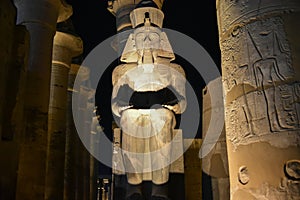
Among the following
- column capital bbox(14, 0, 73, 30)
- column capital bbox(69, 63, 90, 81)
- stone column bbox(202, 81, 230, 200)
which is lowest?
stone column bbox(202, 81, 230, 200)

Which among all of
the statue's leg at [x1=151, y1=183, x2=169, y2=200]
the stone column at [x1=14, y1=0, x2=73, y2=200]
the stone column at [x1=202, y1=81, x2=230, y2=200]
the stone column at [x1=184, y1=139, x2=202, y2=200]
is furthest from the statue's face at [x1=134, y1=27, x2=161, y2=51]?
the statue's leg at [x1=151, y1=183, x2=169, y2=200]

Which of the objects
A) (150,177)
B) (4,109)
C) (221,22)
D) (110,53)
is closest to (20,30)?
(4,109)

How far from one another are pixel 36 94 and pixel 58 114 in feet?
8.05

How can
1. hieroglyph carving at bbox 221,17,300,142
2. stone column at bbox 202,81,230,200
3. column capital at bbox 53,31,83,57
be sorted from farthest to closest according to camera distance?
column capital at bbox 53,31,83,57 < stone column at bbox 202,81,230,200 < hieroglyph carving at bbox 221,17,300,142

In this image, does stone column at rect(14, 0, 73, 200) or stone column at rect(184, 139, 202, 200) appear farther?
stone column at rect(184, 139, 202, 200)

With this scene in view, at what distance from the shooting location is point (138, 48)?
1009 cm

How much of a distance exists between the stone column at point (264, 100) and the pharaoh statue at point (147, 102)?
511cm

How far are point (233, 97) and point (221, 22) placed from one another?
104cm

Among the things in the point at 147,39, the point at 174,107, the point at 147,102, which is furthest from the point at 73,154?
the point at 147,39

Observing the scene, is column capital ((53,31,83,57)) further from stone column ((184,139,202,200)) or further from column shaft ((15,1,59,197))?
stone column ((184,139,202,200))

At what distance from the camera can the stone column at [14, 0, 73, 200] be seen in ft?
19.8

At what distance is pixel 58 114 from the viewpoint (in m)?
9.16

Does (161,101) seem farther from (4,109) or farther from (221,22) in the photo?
(4,109)

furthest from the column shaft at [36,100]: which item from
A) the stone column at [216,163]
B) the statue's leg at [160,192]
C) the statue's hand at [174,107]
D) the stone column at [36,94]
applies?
the statue's hand at [174,107]
